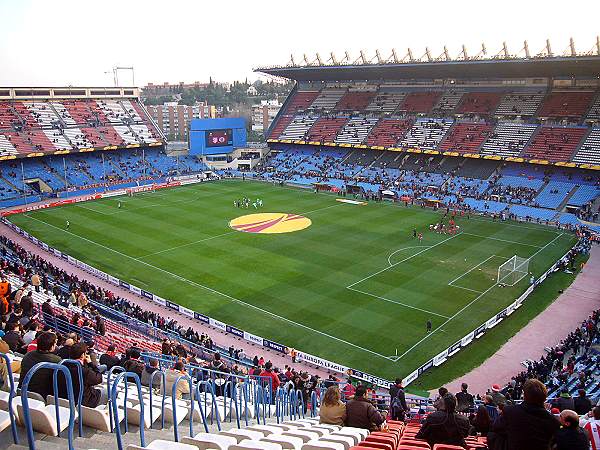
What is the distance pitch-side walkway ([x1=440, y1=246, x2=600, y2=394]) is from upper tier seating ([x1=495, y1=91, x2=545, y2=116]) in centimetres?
3751

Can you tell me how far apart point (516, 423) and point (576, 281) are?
35852 millimetres

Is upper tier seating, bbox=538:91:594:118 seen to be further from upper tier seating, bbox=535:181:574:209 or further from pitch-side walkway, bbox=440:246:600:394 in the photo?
pitch-side walkway, bbox=440:246:600:394

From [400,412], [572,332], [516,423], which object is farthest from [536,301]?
[516,423]

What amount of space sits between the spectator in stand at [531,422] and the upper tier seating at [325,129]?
258 ft

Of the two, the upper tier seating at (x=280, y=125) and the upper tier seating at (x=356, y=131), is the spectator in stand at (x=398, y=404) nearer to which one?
the upper tier seating at (x=356, y=131)

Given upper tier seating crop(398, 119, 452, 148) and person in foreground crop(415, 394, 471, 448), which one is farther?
upper tier seating crop(398, 119, 452, 148)

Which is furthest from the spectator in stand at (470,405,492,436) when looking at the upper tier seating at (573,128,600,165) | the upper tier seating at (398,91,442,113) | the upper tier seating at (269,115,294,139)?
the upper tier seating at (269,115,294,139)

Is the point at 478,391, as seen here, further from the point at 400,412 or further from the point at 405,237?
the point at 405,237

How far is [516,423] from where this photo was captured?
5.56 m

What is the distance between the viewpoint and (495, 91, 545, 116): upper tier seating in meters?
69.6

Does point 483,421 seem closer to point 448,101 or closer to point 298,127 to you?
point 448,101

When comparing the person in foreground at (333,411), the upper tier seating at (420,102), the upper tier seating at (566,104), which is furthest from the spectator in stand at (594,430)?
the upper tier seating at (420,102)

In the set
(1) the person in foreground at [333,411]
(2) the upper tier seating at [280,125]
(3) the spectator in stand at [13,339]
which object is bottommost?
(1) the person in foreground at [333,411]

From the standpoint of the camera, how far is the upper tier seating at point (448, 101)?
77.3 m
